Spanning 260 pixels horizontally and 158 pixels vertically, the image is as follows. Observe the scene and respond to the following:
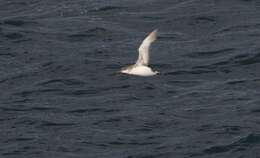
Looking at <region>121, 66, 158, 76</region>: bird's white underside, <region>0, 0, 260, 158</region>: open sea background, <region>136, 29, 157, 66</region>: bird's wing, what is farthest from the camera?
<region>136, 29, 157, 66</region>: bird's wing

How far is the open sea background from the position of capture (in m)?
32.5

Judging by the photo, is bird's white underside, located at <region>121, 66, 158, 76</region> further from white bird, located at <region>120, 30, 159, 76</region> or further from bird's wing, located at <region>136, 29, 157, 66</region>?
bird's wing, located at <region>136, 29, 157, 66</region>

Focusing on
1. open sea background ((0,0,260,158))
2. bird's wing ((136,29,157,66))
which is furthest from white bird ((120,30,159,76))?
open sea background ((0,0,260,158))

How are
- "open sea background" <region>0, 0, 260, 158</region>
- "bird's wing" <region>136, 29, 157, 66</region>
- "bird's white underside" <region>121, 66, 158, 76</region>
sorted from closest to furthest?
"open sea background" <region>0, 0, 260, 158</region>
"bird's white underside" <region>121, 66, 158, 76</region>
"bird's wing" <region>136, 29, 157, 66</region>

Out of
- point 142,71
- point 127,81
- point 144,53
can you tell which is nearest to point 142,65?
point 142,71

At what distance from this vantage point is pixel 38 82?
3769 cm

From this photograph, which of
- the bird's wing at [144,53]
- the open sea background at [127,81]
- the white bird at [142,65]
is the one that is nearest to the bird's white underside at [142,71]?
the white bird at [142,65]

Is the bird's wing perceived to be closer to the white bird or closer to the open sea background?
the white bird

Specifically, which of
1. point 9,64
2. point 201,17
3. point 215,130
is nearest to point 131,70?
point 215,130

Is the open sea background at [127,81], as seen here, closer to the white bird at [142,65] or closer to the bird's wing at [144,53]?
the white bird at [142,65]

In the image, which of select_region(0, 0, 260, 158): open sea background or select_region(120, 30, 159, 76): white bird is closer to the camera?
select_region(0, 0, 260, 158): open sea background

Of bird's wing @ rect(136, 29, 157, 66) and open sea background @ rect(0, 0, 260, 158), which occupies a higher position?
bird's wing @ rect(136, 29, 157, 66)

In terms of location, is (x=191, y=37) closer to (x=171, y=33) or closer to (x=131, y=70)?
(x=171, y=33)

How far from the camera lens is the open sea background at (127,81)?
32500 millimetres
